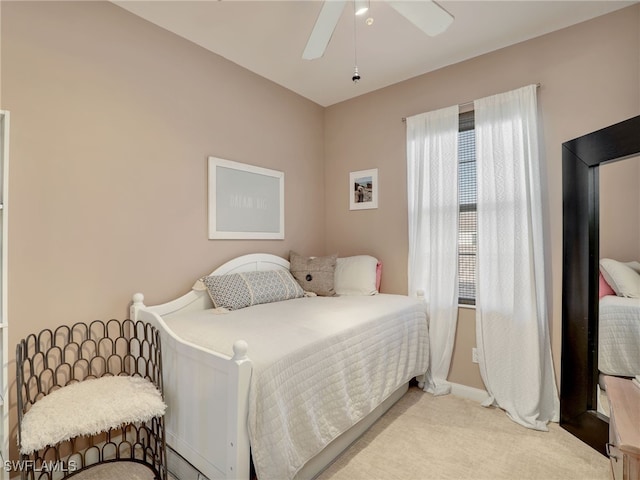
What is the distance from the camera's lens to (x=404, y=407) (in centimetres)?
241

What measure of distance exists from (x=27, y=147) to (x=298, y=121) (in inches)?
83.3

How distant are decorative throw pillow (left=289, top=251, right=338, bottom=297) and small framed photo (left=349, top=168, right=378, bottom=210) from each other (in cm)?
66

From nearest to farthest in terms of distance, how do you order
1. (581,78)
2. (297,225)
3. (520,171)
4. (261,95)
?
(581,78) → (520,171) → (261,95) → (297,225)

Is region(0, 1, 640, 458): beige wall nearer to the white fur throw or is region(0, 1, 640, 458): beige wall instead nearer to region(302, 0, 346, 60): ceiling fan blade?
the white fur throw

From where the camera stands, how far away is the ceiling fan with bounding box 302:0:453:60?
5.00 ft

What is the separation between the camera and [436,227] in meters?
2.67

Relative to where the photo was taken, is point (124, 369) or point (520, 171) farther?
point (520, 171)

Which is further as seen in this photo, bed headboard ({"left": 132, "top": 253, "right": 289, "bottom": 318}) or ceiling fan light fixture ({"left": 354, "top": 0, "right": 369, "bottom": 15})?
bed headboard ({"left": 132, "top": 253, "right": 289, "bottom": 318})

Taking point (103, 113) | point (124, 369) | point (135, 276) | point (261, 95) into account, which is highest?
point (261, 95)

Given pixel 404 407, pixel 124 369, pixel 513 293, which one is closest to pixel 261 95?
pixel 124 369

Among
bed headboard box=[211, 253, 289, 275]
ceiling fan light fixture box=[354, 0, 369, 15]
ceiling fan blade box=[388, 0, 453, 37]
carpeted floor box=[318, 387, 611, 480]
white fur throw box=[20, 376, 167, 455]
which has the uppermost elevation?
ceiling fan light fixture box=[354, 0, 369, 15]

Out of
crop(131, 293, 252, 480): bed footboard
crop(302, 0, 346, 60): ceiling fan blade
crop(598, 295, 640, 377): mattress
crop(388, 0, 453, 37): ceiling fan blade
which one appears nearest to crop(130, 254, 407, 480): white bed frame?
crop(131, 293, 252, 480): bed footboard

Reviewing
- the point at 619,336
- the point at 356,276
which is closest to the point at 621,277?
the point at 619,336

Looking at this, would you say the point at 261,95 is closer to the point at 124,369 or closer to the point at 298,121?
the point at 298,121
